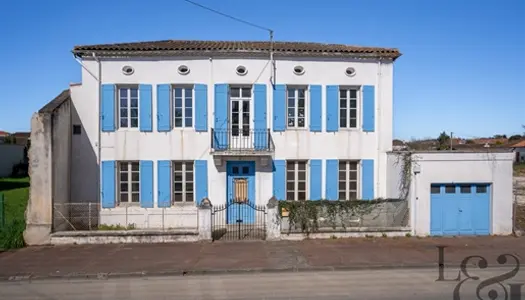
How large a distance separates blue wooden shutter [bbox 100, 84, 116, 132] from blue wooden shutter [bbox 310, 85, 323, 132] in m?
7.63

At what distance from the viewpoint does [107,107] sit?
15023 millimetres

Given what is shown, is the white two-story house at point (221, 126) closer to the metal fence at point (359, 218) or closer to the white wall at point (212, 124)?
the white wall at point (212, 124)

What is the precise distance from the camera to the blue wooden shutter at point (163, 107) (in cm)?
1515

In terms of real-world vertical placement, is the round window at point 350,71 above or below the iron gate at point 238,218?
above

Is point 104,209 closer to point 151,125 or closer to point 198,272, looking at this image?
point 151,125

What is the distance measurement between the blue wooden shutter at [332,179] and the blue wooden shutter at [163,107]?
644 cm

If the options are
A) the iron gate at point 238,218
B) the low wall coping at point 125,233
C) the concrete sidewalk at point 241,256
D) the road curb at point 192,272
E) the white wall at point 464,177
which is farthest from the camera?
the iron gate at point 238,218

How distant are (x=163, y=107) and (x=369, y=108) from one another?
8081mm

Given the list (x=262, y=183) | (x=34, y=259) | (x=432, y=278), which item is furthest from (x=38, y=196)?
(x=432, y=278)

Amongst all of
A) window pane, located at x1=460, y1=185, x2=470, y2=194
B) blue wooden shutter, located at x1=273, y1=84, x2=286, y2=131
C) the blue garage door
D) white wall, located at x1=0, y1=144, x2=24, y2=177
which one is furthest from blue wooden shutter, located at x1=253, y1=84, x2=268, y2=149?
white wall, located at x1=0, y1=144, x2=24, y2=177

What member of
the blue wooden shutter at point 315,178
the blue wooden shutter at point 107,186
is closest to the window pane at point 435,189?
the blue wooden shutter at point 315,178

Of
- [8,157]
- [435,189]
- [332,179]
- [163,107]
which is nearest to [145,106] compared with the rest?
[163,107]

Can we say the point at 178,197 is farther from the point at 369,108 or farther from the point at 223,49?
the point at 369,108

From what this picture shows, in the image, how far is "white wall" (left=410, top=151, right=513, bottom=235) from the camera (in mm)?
13781
